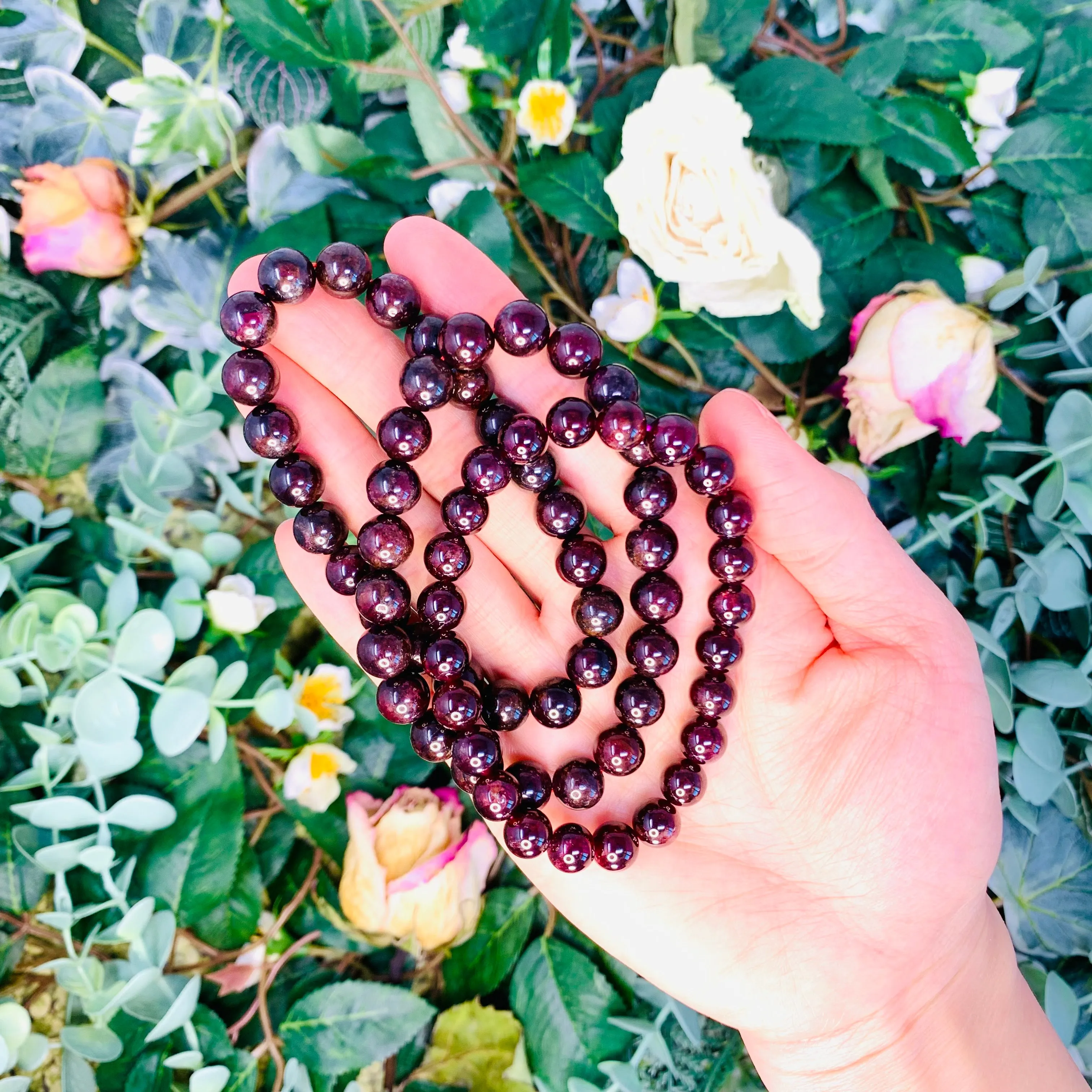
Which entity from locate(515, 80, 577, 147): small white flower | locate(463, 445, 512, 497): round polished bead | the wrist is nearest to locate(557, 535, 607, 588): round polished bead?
locate(463, 445, 512, 497): round polished bead

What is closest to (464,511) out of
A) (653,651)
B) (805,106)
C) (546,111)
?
(653,651)

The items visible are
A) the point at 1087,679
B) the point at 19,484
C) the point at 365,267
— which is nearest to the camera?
the point at 365,267

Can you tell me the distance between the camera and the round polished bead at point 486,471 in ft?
3.43

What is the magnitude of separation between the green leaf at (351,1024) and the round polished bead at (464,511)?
577 mm

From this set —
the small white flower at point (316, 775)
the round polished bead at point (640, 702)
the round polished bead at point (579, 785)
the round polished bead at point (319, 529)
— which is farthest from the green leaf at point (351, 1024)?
the round polished bead at point (319, 529)

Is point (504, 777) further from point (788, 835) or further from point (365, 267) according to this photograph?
point (365, 267)

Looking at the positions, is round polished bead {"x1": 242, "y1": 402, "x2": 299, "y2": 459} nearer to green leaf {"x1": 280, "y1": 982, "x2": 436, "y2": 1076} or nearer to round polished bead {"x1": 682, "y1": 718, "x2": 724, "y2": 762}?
round polished bead {"x1": 682, "y1": 718, "x2": 724, "y2": 762}

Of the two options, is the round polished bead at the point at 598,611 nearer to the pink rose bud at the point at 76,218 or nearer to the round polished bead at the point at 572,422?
the round polished bead at the point at 572,422

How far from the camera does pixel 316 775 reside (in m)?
1.20

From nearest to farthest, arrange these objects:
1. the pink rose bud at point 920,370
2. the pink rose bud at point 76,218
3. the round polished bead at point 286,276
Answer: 1. the round polished bead at point 286,276
2. the pink rose bud at point 920,370
3. the pink rose bud at point 76,218

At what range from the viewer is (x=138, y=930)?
1146mm

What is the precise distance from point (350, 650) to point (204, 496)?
341 millimetres

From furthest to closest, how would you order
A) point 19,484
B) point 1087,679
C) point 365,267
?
point 19,484 < point 1087,679 < point 365,267

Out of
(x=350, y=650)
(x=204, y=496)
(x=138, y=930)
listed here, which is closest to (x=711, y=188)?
(x=350, y=650)
